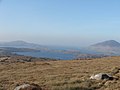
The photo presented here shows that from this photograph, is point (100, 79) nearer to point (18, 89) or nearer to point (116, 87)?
point (116, 87)

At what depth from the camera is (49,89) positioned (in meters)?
16.6

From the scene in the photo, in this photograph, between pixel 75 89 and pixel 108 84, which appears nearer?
pixel 75 89

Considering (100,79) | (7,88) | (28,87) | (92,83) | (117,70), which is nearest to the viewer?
(28,87)

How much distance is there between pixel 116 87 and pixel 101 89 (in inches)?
39.3

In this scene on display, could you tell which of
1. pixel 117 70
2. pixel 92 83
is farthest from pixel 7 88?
pixel 117 70

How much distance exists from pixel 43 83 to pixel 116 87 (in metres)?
5.83

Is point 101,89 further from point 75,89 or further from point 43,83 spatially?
point 43,83

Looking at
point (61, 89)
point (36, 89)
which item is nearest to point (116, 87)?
point (61, 89)

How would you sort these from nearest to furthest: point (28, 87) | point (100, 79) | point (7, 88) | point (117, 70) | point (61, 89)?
1. point (28, 87)
2. point (61, 89)
3. point (7, 88)
4. point (100, 79)
5. point (117, 70)

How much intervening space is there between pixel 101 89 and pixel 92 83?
1853 mm

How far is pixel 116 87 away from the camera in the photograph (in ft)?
54.0

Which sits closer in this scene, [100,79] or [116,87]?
[116,87]

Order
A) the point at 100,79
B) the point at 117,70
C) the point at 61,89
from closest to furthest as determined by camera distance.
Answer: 1. the point at 61,89
2. the point at 100,79
3. the point at 117,70

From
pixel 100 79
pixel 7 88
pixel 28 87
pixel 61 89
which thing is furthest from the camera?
pixel 100 79
